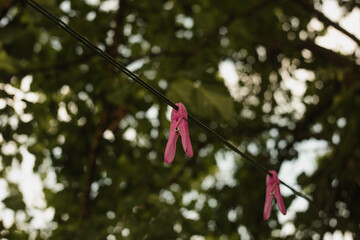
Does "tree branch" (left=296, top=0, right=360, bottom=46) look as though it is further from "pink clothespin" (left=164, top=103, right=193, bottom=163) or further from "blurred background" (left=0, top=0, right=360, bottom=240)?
"pink clothespin" (left=164, top=103, right=193, bottom=163)

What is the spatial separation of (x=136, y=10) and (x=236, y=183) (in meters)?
1.17

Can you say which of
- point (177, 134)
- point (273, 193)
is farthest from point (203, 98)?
point (177, 134)

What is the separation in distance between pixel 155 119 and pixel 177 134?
1.70 metres

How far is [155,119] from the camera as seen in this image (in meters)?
2.48

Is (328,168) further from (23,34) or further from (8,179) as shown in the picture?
(8,179)

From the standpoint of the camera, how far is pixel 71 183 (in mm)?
2217

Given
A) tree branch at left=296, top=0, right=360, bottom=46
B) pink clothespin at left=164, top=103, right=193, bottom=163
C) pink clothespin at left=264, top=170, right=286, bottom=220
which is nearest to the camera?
pink clothespin at left=164, top=103, right=193, bottom=163

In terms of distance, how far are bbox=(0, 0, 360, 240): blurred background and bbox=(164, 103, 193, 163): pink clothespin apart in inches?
23.8

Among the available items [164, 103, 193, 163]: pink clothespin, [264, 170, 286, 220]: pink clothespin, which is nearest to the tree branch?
[264, 170, 286, 220]: pink clothespin

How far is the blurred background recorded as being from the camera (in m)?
1.61

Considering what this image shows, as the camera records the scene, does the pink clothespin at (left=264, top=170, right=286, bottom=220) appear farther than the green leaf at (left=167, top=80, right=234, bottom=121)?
No

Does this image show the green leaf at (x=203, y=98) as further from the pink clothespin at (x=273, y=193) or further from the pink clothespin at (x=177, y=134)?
the pink clothespin at (x=177, y=134)

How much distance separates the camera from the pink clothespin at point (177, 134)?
2.49ft

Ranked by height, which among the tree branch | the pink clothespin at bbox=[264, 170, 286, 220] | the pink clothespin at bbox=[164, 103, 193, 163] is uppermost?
the pink clothespin at bbox=[164, 103, 193, 163]
